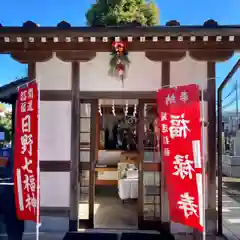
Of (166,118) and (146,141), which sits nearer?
(166,118)

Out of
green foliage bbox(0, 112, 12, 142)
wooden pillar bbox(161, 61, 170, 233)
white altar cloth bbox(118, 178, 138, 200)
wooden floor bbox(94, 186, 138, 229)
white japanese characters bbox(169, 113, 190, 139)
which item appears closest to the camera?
white japanese characters bbox(169, 113, 190, 139)

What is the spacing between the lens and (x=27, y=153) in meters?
3.94

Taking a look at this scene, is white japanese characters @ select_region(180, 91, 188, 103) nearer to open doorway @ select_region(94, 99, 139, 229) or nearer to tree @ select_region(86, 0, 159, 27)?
open doorway @ select_region(94, 99, 139, 229)

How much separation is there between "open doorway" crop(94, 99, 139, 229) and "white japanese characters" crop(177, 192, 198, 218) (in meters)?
1.67

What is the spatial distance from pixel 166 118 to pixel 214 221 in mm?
2033

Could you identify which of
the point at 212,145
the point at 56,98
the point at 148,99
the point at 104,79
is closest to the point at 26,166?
the point at 56,98

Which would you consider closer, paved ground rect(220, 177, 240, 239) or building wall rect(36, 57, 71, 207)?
building wall rect(36, 57, 71, 207)

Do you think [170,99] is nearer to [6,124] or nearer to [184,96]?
[184,96]

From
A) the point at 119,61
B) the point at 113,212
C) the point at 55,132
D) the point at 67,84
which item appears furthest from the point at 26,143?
the point at 113,212

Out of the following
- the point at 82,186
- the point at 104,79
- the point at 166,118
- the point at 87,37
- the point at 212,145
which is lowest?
the point at 82,186

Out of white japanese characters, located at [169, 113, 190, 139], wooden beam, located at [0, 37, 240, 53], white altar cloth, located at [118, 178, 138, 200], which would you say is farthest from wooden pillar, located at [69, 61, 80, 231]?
white altar cloth, located at [118, 178, 138, 200]

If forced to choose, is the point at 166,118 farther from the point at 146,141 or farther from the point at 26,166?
the point at 26,166

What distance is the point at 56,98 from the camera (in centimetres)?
470

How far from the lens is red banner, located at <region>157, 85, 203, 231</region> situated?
335cm
